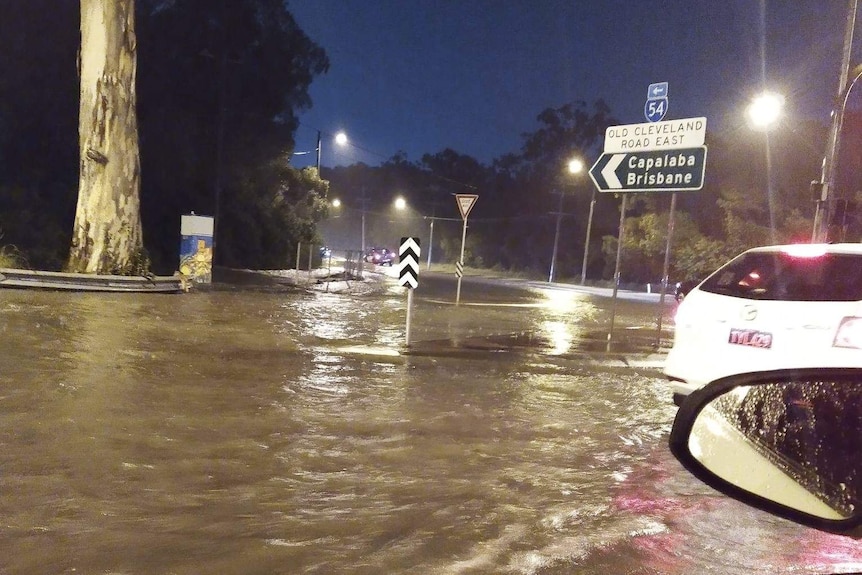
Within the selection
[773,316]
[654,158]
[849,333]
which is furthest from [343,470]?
[654,158]

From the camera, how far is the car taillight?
568cm

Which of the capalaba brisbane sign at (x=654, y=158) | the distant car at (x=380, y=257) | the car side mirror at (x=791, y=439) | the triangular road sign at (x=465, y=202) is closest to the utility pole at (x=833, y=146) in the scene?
the capalaba brisbane sign at (x=654, y=158)

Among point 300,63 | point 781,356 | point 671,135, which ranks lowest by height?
point 781,356

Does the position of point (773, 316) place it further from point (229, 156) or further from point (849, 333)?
point (229, 156)

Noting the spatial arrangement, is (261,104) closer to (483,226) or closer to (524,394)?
(524,394)

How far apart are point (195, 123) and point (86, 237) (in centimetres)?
1581

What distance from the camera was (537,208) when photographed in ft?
232

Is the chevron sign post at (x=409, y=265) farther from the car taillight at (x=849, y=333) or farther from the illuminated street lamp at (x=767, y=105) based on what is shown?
the illuminated street lamp at (x=767, y=105)

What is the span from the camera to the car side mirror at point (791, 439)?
2.54m

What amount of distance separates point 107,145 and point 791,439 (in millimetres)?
19346

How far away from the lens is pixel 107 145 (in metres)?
19.2

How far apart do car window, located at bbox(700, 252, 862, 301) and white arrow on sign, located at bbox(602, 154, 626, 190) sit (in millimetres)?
7347

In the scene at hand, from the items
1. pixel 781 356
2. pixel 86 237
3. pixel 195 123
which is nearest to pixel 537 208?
pixel 195 123

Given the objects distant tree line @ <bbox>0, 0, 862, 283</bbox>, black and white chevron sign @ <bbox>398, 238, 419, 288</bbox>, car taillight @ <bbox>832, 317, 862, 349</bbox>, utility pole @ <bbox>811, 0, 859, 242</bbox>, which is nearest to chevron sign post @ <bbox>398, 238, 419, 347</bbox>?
black and white chevron sign @ <bbox>398, 238, 419, 288</bbox>
